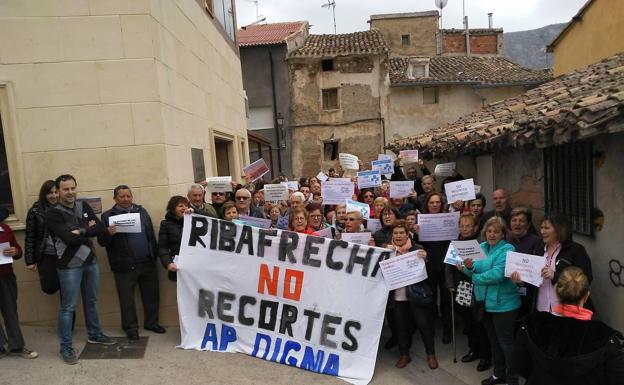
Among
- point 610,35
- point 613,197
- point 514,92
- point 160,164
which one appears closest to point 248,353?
point 160,164

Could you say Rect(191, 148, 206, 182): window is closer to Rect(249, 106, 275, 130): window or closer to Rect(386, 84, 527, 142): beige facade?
Rect(249, 106, 275, 130): window

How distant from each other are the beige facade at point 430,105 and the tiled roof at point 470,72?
46 centimetres

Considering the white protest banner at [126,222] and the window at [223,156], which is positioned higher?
the window at [223,156]

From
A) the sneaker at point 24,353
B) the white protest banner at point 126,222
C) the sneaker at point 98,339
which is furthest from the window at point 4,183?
the sneaker at point 98,339

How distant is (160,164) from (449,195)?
11.8 feet

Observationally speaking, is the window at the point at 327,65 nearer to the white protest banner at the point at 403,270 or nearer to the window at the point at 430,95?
the window at the point at 430,95

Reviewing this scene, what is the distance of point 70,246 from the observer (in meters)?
4.36

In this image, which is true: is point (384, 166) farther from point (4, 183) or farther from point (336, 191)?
point (4, 183)

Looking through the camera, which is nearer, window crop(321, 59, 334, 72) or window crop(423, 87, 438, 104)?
window crop(321, 59, 334, 72)

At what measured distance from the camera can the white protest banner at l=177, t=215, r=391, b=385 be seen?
4488 mm

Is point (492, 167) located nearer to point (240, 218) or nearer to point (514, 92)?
point (240, 218)

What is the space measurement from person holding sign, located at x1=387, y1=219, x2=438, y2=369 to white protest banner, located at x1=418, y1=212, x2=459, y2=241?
0.44 metres

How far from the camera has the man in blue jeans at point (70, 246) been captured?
4285mm

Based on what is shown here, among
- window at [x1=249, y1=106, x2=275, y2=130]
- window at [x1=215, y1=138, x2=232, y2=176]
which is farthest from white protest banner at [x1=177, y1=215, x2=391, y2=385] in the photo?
window at [x1=249, y1=106, x2=275, y2=130]
